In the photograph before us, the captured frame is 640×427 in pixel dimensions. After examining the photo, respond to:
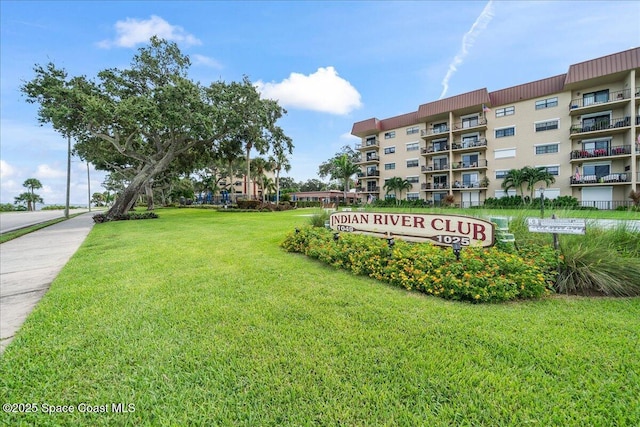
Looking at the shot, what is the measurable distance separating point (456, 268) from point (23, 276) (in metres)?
7.97

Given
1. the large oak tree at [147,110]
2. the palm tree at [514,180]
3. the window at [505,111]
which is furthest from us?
the window at [505,111]

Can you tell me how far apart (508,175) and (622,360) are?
2919 centimetres

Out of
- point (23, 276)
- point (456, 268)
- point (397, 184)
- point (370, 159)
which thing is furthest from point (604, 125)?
point (23, 276)

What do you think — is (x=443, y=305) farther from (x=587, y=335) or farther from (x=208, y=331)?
(x=208, y=331)

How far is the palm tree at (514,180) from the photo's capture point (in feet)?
83.1

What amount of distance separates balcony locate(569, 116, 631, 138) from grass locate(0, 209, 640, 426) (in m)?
27.4

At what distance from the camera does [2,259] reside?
6980mm

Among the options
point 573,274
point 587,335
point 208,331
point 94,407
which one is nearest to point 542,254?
point 573,274

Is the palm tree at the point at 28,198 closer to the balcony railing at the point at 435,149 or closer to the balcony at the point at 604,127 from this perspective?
the balcony railing at the point at 435,149

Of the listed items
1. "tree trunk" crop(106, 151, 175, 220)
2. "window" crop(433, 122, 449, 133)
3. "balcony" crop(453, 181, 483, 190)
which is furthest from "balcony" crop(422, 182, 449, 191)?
"tree trunk" crop(106, 151, 175, 220)

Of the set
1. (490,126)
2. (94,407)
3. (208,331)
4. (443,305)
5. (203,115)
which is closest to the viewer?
(94,407)

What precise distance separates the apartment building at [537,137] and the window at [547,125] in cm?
7

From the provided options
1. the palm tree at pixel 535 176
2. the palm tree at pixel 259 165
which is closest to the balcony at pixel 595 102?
the palm tree at pixel 535 176

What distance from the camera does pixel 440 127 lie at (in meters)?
32.2
